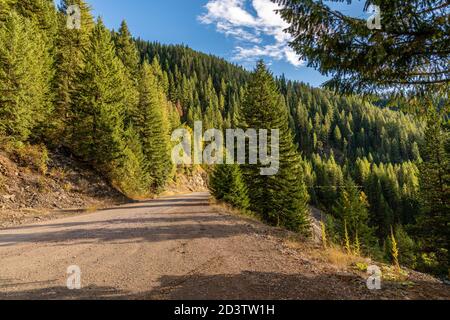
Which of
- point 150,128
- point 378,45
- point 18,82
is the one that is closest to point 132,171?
point 150,128

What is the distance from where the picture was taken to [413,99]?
6367 mm

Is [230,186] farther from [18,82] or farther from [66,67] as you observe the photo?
[66,67]

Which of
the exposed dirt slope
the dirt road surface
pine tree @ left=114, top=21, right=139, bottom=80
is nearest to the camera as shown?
the dirt road surface

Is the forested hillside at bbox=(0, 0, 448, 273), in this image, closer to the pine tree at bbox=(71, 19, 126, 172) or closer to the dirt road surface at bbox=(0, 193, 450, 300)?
the pine tree at bbox=(71, 19, 126, 172)

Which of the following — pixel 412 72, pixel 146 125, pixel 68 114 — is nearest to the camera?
pixel 412 72

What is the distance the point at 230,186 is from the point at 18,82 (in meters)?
16.1

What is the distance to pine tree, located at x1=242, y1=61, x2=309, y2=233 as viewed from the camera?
21609mm

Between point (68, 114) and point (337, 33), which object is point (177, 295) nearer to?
→ point (337, 33)

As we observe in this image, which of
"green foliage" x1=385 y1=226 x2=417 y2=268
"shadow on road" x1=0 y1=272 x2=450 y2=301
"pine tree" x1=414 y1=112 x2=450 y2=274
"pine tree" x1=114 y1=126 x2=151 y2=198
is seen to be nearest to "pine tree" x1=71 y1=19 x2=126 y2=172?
"pine tree" x1=114 y1=126 x2=151 y2=198

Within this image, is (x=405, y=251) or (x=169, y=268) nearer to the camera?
(x=169, y=268)

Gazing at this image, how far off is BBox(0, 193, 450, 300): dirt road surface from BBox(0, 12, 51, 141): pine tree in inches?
451

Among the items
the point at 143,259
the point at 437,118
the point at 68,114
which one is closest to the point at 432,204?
Result: the point at 437,118

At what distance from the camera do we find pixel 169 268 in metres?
5.84
